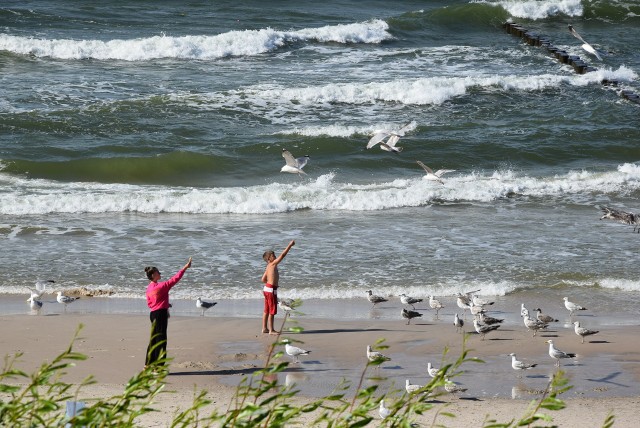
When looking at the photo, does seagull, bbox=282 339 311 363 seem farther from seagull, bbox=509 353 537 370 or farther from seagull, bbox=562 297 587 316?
seagull, bbox=562 297 587 316

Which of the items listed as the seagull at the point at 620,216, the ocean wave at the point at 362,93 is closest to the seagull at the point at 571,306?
the seagull at the point at 620,216

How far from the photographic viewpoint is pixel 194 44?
101ft

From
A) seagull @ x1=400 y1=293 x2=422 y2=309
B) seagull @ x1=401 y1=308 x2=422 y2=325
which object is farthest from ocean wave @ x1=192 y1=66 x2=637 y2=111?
seagull @ x1=401 y1=308 x2=422 y2=325

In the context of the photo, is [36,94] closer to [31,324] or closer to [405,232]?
[405,232]

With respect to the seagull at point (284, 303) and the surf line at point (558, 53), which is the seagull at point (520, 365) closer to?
the seagull at point (284, 303)

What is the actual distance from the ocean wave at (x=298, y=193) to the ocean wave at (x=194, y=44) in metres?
9.59

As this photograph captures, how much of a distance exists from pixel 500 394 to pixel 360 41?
23.6 meters

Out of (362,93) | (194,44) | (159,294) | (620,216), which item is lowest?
(620,216)

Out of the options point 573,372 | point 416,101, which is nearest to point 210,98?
point 416,101

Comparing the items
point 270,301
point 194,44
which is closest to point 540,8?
point 194,44

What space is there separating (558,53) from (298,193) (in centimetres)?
1492

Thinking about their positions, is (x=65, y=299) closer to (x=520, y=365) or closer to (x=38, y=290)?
(x=38, y=290)

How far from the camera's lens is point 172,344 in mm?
11719

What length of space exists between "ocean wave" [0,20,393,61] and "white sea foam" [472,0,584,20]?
5.92 m
